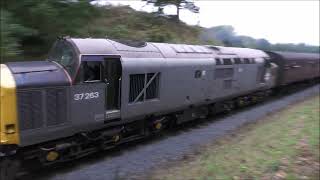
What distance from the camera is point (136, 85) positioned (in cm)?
1176

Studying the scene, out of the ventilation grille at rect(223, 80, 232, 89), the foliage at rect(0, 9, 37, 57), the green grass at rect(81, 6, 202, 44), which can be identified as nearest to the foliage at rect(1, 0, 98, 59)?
the foliage at rect(0, 9, 37, 57)

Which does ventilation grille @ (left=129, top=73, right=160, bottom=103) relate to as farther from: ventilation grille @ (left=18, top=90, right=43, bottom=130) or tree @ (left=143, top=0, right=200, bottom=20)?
tree @ (left=143, top=0, right=200, bottom=20)

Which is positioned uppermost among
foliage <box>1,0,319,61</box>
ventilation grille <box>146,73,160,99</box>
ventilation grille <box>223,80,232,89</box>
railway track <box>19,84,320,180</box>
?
foliage <box>1,0,319,61</box>

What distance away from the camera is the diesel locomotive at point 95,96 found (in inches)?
346

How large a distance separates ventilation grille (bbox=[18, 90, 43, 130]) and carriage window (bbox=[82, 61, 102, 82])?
1347 mm

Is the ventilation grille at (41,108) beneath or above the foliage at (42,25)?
beneath

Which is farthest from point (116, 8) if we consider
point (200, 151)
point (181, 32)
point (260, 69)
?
point (200, 151)

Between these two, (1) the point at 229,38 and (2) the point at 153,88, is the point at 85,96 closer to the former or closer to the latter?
(2) the point at 153,88

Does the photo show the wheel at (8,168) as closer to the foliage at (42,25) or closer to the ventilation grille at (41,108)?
the ventilation grille at (41,108)

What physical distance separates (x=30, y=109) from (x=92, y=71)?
1.93 metres

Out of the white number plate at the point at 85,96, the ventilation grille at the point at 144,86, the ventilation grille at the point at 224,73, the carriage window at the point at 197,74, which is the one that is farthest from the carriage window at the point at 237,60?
the white number plate at the point at 85,96

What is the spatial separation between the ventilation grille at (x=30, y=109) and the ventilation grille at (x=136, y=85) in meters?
2.96

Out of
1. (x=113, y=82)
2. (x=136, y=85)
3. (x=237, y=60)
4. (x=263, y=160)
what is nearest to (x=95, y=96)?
(x=113, y=82)

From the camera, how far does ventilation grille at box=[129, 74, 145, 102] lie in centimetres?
1153
